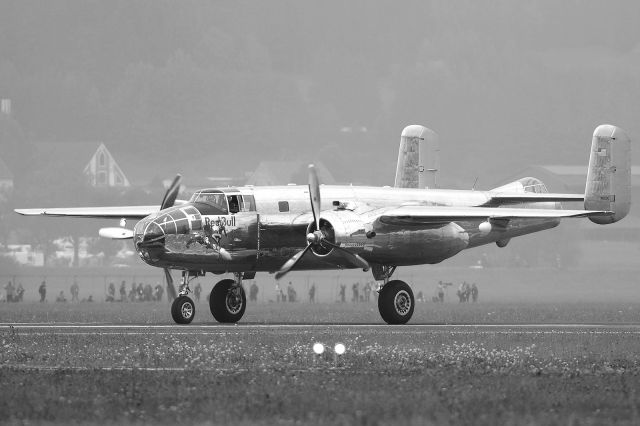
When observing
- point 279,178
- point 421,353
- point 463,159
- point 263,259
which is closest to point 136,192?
point 279,178

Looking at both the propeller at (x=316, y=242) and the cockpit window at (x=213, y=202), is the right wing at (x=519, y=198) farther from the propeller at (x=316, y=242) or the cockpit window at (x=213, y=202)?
the cockpit window at (x=213, y=202)

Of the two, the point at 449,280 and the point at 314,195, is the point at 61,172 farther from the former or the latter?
the point at 314,195

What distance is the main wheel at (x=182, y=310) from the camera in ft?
137

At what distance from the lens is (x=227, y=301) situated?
43406 mm

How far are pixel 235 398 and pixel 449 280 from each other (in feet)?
319

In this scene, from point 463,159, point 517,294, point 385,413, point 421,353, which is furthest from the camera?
point 463,159

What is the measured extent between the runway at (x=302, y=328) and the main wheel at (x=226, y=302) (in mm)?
1162

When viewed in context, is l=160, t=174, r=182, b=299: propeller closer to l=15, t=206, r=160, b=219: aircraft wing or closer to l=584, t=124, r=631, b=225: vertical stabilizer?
l=15, t=206, r=160, b=219: aircraft wing

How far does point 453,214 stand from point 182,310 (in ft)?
28.0

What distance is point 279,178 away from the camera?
182m

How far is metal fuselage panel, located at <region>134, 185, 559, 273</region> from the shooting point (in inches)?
1599

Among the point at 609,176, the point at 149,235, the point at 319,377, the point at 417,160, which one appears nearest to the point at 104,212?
the point at 149,235

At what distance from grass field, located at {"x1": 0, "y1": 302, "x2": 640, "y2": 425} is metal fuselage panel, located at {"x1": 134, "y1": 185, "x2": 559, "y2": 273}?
3.53 m

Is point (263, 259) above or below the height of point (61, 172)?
below
